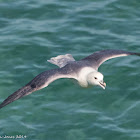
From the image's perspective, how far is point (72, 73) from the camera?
42.4 ft

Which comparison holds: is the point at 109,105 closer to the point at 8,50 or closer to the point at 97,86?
the point at 97,86

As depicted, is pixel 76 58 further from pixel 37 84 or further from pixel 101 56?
pixel 37 84

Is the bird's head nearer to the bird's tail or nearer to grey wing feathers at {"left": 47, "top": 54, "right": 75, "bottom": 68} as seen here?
grey wing feathers at {"left": 47, "top": 54, "right": 75, "bottom": 68}

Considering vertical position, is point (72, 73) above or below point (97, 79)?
above

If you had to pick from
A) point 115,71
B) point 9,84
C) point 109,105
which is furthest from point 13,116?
point 115,71

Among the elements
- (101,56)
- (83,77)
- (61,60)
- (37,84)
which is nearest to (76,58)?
(61,60)

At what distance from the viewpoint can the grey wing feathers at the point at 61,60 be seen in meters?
14.1

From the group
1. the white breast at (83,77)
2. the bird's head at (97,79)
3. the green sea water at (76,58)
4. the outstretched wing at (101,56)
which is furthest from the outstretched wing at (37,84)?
the outstretched wing at (101,56)

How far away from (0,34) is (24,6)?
227cm

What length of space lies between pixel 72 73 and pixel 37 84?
4.23 feet

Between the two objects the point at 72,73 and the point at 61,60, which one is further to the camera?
the point at 61,60

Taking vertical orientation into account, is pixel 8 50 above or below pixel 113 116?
above

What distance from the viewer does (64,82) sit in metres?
13.9

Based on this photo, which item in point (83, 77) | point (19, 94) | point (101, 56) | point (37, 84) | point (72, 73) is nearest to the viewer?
point (19, 94)
